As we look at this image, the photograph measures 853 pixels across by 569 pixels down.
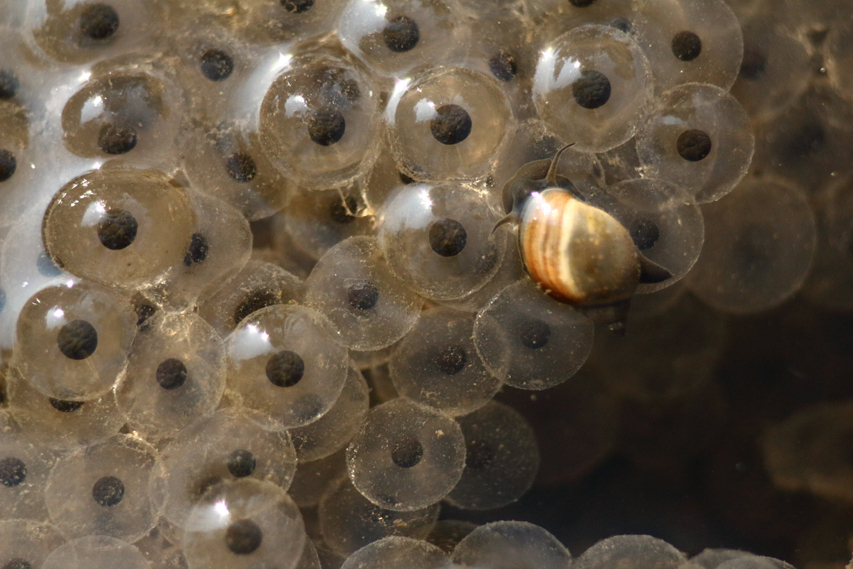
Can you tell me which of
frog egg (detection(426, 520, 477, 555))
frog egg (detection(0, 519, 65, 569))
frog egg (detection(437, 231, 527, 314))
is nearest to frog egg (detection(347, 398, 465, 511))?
frog egg (detection(426, 520, 477, 555))

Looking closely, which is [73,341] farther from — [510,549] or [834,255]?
[834,255]

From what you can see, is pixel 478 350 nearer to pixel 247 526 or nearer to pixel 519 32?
pixel 247 526

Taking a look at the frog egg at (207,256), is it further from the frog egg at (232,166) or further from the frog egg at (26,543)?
the frog egg at (26,543)

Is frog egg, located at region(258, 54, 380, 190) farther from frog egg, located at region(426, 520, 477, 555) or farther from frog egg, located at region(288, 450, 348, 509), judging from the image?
frog egg, located at region(426, 520, 477, 555)

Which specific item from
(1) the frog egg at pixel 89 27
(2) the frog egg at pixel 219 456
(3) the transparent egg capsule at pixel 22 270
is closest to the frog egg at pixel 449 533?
(2) the frog egg at pixel 219 456

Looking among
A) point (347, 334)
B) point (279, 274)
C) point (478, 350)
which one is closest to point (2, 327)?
point (279, 274)

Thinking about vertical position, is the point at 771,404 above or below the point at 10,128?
below

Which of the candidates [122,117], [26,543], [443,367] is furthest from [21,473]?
[443,367]
